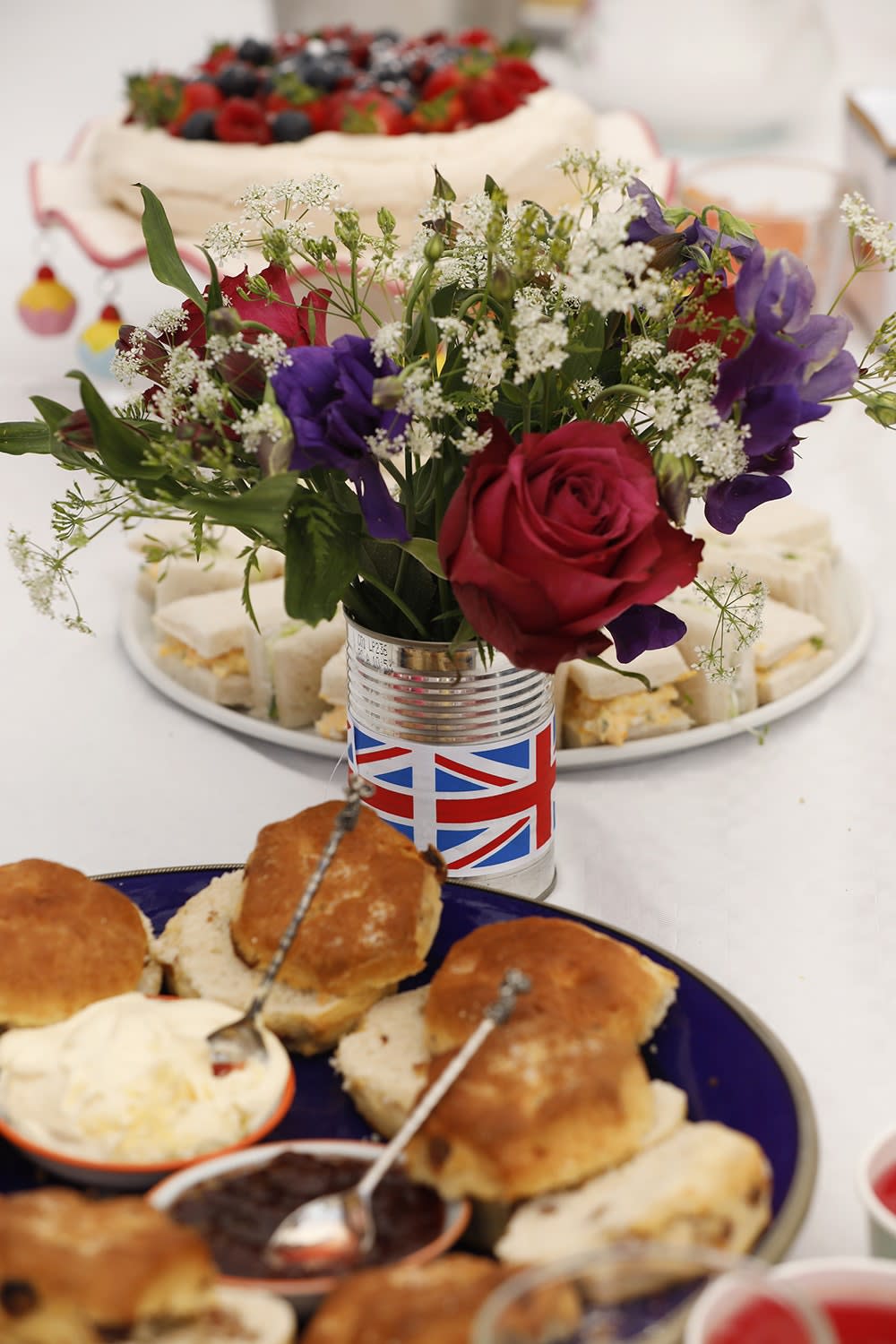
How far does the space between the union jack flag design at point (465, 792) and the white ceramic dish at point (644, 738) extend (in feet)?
0.84

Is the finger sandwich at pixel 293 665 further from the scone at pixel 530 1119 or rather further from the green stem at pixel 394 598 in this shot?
the scone at pixel 530 1119

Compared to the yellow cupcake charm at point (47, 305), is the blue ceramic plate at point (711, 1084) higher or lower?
higher

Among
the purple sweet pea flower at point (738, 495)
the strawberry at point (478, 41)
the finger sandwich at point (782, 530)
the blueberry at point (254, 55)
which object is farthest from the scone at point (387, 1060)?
the strawberry at point (478, 41)

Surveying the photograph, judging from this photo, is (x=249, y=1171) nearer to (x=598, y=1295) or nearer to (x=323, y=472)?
(x=598, y=1295)

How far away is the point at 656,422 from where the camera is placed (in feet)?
2.97

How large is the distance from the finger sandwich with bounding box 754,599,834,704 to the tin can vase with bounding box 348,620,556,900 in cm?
40

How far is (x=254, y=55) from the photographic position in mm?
2818

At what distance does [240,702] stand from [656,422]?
673mm

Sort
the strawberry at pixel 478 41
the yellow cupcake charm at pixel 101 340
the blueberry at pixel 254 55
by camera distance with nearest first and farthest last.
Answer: the yellow cupcake charm at pixel 101 340, the blueberry at pixel 254 55, the strawberry at pixel 478 41

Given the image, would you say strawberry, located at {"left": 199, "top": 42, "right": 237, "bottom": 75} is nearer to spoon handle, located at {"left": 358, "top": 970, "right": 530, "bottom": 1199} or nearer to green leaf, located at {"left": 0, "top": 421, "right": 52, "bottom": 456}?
green leaf, located at {"left": 0, "top": 421, "right": 52, "bottom": 456}

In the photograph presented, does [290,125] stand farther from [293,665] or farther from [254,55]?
[293,665]

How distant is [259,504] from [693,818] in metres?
0.59

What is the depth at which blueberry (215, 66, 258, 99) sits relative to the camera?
8.36ft

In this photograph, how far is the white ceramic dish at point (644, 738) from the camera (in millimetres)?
1351
